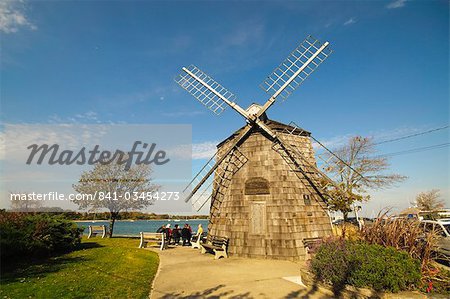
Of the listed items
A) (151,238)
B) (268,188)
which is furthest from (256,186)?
(151,238)

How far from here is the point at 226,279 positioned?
8664 mm

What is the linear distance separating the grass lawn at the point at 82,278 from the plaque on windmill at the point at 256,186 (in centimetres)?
613

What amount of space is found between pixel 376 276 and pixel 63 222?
14349 millimetres

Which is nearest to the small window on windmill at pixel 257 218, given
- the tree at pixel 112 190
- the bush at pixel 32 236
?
the bush at pixel 32 236

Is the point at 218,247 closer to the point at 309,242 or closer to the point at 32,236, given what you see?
the point at 309,242

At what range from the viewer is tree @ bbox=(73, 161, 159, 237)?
25.0m

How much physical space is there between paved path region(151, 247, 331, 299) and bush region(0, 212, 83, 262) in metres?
5.51

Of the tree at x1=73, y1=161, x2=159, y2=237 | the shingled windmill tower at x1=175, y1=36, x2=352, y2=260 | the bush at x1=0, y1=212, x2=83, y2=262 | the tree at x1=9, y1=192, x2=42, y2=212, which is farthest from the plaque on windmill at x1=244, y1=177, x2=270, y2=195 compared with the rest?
the tree at x1=9, y1=192, x2=42, y2=212

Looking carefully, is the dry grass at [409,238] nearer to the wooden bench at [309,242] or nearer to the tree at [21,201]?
the wooden bench at [309,242]

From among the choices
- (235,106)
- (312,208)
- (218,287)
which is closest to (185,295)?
(218,287)

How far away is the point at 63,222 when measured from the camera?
1295 cm

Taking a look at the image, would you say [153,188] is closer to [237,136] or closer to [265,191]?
[237,136]

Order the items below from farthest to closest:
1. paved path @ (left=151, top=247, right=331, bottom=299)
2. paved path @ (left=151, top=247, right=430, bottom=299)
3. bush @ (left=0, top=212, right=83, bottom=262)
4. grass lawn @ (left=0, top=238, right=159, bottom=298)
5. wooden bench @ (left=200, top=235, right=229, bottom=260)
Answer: wooden bench @ (left=200, top=235, right=229, bottom=260) < bush @ (left=0, top=212, right=83, bottom=262) < paved path @ (left=151, top=247, right=331, bottom=299) < paved path @ (left=151, top=247, right=430, bottom=299) < grass lawn @ (left=0, top=238, right=159, bottom=298)

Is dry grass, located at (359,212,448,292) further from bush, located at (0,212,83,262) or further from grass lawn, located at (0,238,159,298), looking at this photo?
bush, located at (0,212,83,262)
